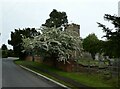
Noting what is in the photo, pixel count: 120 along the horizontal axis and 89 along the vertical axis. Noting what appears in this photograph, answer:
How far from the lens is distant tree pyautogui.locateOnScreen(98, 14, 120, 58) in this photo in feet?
37.9

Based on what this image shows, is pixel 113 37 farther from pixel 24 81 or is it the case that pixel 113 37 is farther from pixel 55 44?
pixel 55 44

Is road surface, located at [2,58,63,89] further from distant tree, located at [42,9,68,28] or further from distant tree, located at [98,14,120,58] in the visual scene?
distant tree, located at [42,9,68,28]

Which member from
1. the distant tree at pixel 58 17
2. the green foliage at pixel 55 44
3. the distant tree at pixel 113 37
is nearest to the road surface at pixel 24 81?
the green foliage at pixel 55 44

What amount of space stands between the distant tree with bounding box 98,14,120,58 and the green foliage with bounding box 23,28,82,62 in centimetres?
2251

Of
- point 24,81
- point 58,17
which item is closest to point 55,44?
point 24,81

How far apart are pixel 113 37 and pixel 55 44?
2408 cm

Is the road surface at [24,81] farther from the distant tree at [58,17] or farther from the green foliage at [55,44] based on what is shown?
the distant tree at [58,17]

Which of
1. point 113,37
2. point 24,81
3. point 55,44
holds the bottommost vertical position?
point 24,81

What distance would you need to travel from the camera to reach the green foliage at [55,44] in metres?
35.2

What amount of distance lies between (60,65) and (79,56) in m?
3.25

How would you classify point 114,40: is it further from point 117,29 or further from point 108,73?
point 108,73

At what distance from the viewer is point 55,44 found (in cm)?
3553

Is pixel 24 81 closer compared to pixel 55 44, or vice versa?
pixel 24 81

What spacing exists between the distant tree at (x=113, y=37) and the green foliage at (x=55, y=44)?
73.9 ft
